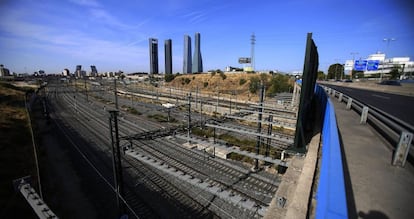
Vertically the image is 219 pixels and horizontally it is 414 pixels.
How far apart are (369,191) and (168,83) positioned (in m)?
80.8

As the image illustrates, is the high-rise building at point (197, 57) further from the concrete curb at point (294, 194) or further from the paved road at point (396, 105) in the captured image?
the concrete curb at point (294, 194)

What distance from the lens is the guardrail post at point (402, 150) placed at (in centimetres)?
334

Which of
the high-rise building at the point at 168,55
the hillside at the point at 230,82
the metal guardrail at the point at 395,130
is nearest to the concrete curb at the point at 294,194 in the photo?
the metal guardrail at the point at 395,130

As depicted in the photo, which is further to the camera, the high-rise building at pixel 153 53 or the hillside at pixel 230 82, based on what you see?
the high-rise building at pixel 153 53

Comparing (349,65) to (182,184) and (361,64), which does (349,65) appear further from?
(182,184)

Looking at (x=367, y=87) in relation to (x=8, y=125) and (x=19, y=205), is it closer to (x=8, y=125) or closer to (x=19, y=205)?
(x=19, y=205)

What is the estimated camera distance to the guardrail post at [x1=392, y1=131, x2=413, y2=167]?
11.0 ft

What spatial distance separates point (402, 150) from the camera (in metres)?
3.51

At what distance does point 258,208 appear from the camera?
4.35 m

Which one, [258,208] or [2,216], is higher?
[258,208]

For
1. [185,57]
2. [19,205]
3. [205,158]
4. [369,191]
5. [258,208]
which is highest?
[185,57]

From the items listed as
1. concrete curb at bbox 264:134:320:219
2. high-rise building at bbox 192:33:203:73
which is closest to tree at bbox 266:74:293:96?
concrete curb at bbox 264:134:320:219

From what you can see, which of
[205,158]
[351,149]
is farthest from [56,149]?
[351,149]

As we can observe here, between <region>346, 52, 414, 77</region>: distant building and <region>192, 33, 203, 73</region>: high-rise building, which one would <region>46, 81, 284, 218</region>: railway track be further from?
<region>192, 33, 203, 73</region>: high-rise building
